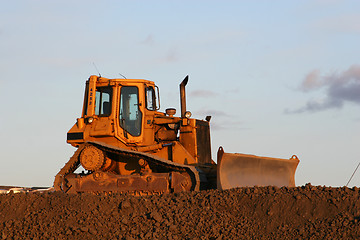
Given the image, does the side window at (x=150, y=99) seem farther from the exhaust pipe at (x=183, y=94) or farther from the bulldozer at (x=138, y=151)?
the exhaust pipe at (x=183, y=94)

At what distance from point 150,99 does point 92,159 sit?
2.40 m

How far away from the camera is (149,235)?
10.2m

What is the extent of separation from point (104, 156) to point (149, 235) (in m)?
5.99

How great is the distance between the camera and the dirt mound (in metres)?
10.4

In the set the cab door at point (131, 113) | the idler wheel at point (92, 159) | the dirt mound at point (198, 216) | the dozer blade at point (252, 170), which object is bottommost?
the dirt mound at point (198, 216)

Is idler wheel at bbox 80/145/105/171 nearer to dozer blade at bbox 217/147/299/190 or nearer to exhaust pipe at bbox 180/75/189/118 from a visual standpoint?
exhaust pipe at bbox 180/75/189/118

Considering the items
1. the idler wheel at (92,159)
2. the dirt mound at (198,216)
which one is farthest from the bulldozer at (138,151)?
the dirt mound at (198,216)

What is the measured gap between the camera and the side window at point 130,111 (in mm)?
16062

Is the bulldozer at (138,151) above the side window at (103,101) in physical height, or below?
below

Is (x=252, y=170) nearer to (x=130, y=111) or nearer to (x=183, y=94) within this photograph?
(x=183, y=94)

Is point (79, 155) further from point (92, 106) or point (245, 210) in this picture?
point (245, 210)

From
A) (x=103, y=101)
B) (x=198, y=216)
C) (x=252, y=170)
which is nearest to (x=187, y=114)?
(x=103, y=101)

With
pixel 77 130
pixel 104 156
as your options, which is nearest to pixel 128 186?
pixel 104 156

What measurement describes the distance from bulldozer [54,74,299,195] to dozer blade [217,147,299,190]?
26 millimetres
